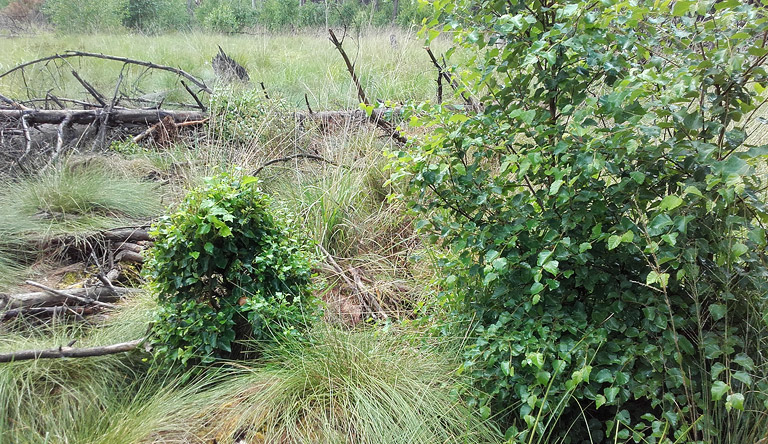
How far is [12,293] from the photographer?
321 cm

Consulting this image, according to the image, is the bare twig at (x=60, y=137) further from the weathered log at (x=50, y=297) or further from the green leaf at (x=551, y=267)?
the green leaf at (x=551, y=267)

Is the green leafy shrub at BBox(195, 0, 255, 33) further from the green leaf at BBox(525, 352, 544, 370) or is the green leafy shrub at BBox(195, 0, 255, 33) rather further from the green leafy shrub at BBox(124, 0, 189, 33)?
the green leaf at BBox(525, 352, 544, 370)

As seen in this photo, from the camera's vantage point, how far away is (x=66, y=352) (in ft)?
7.63

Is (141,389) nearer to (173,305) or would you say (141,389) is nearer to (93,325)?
(173,305)

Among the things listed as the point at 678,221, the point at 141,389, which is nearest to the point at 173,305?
the point at 141,389

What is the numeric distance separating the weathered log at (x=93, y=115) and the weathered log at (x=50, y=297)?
2.97 meters

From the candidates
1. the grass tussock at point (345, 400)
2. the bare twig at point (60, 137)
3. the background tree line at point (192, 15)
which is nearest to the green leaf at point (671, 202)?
the grass tussock at point (345, 400)

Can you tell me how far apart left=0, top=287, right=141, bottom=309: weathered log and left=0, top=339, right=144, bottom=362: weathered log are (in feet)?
2.57

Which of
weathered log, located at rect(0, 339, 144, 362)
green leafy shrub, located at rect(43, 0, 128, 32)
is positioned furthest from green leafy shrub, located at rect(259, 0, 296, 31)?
weathered log, located at rect(0, 339, 144, 362)

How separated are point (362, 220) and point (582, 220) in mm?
2113

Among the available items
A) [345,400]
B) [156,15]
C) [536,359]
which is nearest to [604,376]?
[536,359]

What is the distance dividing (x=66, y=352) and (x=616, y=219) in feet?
7.80

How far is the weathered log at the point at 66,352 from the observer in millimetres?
2285

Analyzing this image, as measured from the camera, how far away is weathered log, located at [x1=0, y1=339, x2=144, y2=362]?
2285 mm
